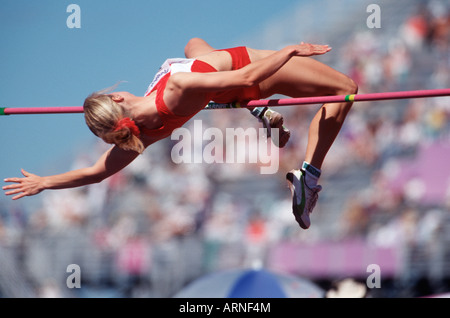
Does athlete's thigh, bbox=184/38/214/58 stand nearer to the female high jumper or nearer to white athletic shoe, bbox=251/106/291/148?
the female high jumper

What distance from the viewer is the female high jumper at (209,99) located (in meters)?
3.94

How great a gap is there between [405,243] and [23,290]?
555cm

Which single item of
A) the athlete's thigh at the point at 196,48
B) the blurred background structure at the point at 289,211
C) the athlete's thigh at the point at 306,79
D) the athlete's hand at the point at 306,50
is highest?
the athlete's thigh at the point at 196,48

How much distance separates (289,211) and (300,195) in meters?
5.09

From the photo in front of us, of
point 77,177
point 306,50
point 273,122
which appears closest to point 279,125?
point 273,122

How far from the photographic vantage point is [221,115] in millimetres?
12125

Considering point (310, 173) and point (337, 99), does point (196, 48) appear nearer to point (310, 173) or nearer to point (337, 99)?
point (337, 99)

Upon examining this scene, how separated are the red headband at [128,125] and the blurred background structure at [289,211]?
4768mm

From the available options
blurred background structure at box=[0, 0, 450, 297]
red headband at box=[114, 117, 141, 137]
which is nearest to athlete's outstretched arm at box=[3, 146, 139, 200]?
red headband at box=[114, 117, 141, 137]

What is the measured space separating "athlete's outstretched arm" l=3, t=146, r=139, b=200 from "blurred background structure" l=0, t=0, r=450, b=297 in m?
4.34

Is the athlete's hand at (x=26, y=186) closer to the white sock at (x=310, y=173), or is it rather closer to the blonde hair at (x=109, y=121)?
the blonde hair at (x=109, y=121)

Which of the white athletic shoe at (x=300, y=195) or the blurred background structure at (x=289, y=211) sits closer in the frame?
the white athletic shoe at (x=300, y=195)

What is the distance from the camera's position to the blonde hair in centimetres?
394

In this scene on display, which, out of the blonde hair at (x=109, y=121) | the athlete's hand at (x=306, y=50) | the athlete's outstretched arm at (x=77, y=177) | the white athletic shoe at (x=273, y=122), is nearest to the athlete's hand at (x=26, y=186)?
the athlete's outstretched arm at (x=77, y=177)
